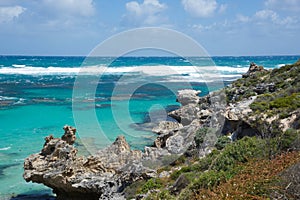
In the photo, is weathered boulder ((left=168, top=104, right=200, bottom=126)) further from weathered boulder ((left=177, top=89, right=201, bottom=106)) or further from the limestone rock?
the limestone rock

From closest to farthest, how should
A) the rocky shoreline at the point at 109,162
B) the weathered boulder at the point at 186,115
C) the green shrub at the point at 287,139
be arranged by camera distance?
1. the green shrub at the point at 287,139
2. the rocky shoreline at the point at 109,162
3. the weathered boulder at the point at 186,115

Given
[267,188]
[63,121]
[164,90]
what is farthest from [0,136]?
[164,90]

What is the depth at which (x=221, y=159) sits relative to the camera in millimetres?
12070

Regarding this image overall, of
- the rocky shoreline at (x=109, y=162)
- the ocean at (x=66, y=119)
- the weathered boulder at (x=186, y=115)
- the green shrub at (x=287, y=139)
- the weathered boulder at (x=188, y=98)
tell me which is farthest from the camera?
the weathered boulder at (x=188, y=98)

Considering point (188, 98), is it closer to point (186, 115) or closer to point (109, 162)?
point (186, 115)

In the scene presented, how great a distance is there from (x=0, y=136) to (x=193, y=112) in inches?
607

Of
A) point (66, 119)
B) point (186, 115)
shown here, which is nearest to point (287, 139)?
point (186, 115)

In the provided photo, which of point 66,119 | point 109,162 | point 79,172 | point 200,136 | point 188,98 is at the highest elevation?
point 200,136

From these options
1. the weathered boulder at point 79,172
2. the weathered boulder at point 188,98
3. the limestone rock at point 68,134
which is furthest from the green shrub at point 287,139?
the weathered boulder at point 188,98

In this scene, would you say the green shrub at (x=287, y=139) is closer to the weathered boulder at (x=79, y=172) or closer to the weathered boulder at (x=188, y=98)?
the weathered boulder at (x=79, y=172)

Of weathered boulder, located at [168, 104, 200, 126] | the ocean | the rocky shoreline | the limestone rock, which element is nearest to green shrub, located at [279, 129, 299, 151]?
the rocky shoreline

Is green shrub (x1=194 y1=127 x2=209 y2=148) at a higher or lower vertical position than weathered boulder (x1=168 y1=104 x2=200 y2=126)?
higher

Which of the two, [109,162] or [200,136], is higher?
[200,136]

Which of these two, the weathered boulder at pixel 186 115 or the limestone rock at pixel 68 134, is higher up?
the limestone rock at pixel 68 134
